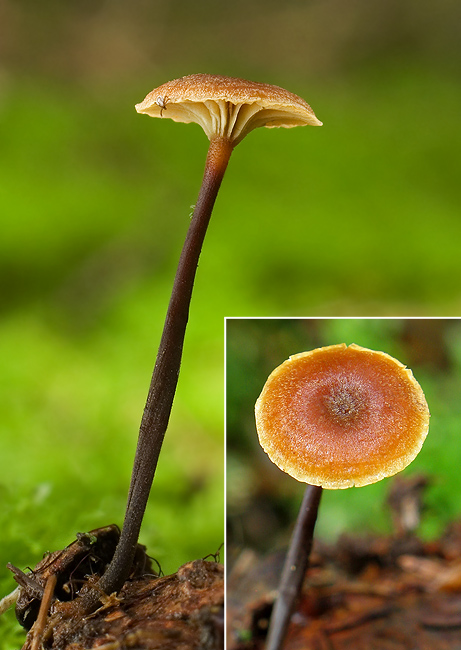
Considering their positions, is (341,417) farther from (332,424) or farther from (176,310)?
(176,310)

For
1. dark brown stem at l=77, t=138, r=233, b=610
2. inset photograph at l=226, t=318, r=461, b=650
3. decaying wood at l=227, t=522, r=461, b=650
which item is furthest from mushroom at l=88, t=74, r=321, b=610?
decaying wood at l=227, t=522, r=461, b=650

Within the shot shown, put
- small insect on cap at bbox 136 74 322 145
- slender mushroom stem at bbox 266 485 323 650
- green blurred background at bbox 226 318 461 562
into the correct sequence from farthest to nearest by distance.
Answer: green blurred background at bbox 226 318 461 562 → slender mushroom stem at bbox 266 485 323 650 → small insect on cap at bbox 136 74 322 145

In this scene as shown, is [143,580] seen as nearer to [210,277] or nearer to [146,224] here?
[210,277]

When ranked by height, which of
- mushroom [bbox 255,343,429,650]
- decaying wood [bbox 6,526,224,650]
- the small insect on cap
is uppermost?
the small insect on cap

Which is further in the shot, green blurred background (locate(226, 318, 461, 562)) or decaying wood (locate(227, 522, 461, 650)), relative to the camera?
green blurred background (locate(226, 318, 461, 562))

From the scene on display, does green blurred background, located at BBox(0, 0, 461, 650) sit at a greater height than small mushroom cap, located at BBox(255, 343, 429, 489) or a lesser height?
greater

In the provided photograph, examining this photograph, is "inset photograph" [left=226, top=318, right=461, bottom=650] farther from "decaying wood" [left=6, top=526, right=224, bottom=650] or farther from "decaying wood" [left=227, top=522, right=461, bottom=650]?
"decaying wood" [left=6, top=526, right=224, bottom=650]

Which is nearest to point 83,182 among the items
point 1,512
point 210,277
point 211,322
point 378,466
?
point 210,277

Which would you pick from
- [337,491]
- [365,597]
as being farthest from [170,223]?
[365,597]

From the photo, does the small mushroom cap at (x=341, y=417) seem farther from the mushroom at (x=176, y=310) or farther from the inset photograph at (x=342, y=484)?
the mushroom at (x=176, y=310)
